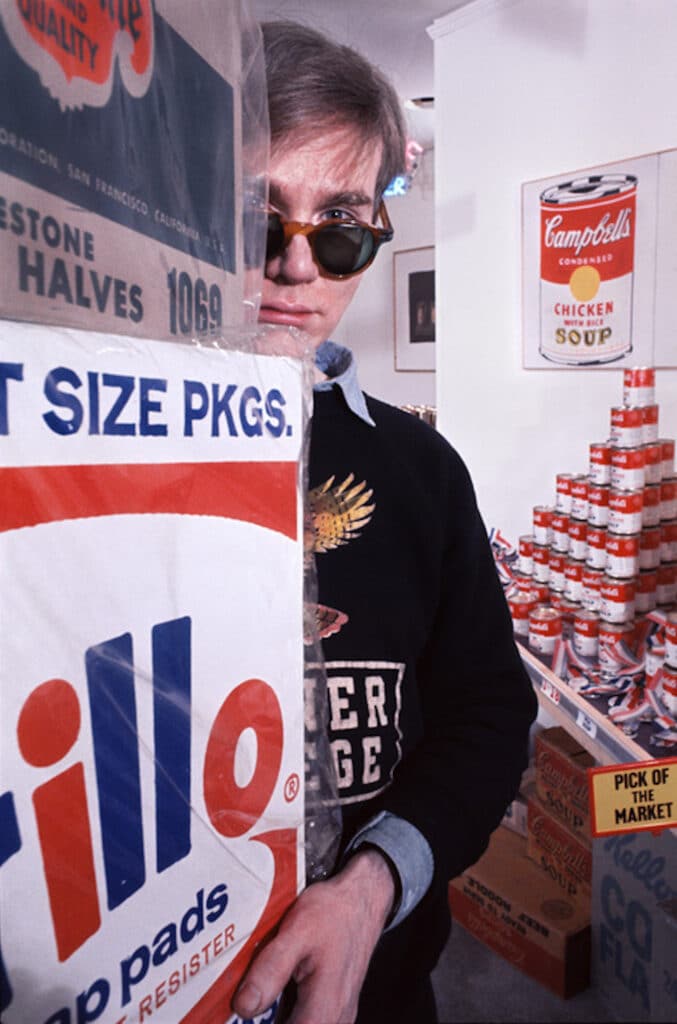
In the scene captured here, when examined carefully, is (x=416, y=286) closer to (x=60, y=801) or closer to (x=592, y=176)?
(x=592, y=176)

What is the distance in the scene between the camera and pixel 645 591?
→ 1876 millimetres

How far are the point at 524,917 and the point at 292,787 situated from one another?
6.69 ft

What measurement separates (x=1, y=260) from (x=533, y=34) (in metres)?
3.08

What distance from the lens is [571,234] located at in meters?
2.68

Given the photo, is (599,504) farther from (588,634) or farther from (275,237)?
(275,237)

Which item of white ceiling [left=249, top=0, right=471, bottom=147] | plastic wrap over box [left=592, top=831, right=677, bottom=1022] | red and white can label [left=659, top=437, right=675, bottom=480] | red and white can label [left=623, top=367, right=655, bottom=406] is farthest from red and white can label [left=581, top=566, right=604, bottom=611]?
white ceiling [left=249, top=0, right=471, bottom=147]

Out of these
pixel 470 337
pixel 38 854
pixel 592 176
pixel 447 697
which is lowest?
pixel 447 697

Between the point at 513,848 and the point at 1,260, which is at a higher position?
the point at 1,260

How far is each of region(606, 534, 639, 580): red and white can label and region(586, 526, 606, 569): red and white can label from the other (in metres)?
0.08

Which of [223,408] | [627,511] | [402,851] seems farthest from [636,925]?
[223,408]

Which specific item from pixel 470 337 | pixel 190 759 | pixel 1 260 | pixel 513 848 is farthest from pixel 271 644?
pixel 470 337

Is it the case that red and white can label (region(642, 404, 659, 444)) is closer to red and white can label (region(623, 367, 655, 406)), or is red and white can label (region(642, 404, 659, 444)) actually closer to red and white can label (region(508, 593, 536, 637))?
red and white can label (region(623, 367, 655, 406))

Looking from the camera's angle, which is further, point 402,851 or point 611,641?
point 611,641

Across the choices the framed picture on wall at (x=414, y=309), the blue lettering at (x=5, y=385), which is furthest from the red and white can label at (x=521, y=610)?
the framed picture on wall at (x=414, y=309)
